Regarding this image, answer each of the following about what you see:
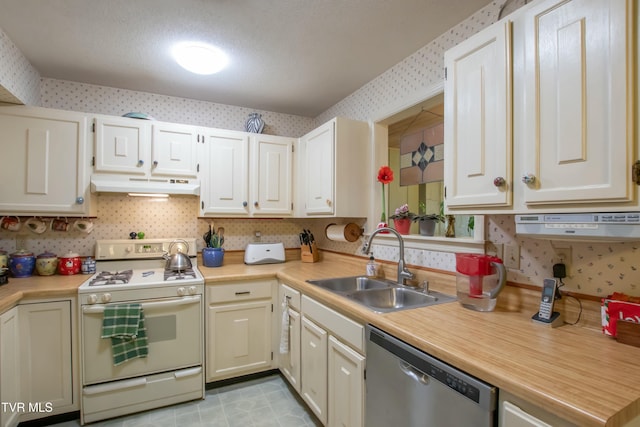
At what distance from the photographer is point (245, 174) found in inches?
110

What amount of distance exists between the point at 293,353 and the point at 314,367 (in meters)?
0.33

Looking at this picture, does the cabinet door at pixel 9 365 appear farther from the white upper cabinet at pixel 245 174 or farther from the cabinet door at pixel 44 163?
the white upper cabinet at pixel 245 174

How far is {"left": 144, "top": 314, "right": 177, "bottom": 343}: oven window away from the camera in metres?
2.10

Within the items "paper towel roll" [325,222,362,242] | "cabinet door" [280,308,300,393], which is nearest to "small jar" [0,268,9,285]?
"cabinet door" [280,308,300,393]

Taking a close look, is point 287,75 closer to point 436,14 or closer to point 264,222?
point 436,14

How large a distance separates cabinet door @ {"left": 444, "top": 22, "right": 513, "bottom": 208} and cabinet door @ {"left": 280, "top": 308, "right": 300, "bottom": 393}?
129 centimetres

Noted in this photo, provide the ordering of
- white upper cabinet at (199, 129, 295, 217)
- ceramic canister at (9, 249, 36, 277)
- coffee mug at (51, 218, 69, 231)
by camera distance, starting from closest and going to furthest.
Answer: ceramic canister at (9, 249, 36, 277)
coffee mug at (51, 218, 69, 231)
white upper cabinet at (199, 129, 295, 217)

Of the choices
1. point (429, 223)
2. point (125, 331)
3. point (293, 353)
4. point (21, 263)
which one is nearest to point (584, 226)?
point (429, 223)

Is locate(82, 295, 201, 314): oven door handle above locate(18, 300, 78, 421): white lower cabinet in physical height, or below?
above

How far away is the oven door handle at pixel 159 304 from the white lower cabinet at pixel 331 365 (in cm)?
78

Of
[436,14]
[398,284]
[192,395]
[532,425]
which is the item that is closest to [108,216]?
[192,395]

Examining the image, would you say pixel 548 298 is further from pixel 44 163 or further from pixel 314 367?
pixel 44 163

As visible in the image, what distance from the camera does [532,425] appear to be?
81 cm

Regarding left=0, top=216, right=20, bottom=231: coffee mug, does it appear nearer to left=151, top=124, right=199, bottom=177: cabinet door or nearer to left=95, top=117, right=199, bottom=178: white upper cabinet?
left=95, top=117, right=199, bottom=178: white upper cabinet
